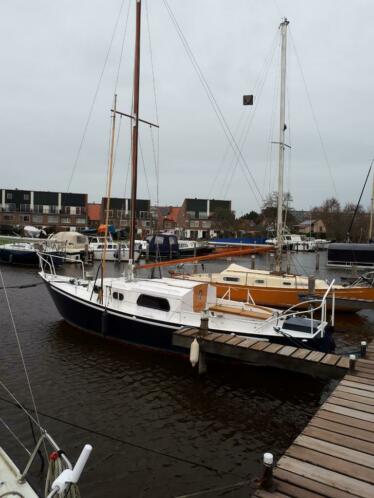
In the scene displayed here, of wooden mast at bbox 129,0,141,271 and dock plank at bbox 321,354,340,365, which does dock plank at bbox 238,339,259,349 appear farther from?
wooden mast at bbox 129,0,141,271

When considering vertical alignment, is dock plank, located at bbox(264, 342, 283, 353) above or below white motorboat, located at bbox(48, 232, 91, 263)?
below

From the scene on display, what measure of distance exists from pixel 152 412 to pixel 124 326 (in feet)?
16.9

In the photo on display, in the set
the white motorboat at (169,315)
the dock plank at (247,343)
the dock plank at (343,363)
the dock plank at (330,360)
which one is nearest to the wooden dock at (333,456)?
the dock plank at (343,363)

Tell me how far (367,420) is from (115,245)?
4781cm

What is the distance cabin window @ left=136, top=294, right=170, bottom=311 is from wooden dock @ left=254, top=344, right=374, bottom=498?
24.8ft

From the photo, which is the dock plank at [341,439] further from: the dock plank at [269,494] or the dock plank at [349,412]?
the dock plank at [269,494]

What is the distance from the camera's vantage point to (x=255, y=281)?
2406 centimetres


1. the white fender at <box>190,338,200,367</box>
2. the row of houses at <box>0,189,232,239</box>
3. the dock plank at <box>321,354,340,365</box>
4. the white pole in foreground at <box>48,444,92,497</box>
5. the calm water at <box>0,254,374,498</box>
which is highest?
the row of houses at <box>0,189,232,239</box>

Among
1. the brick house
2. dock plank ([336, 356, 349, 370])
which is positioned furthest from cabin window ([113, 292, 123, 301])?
the brick house

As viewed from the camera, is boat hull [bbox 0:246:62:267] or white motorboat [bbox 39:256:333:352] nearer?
white motorboat [bbox 39:256:333:352]

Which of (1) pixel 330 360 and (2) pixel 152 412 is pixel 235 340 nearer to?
(1) pixel 330 360

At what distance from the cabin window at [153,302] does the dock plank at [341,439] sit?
8325 millimetres

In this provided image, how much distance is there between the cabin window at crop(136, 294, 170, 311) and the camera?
14867 millimetres

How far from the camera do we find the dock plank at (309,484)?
17.6ft
